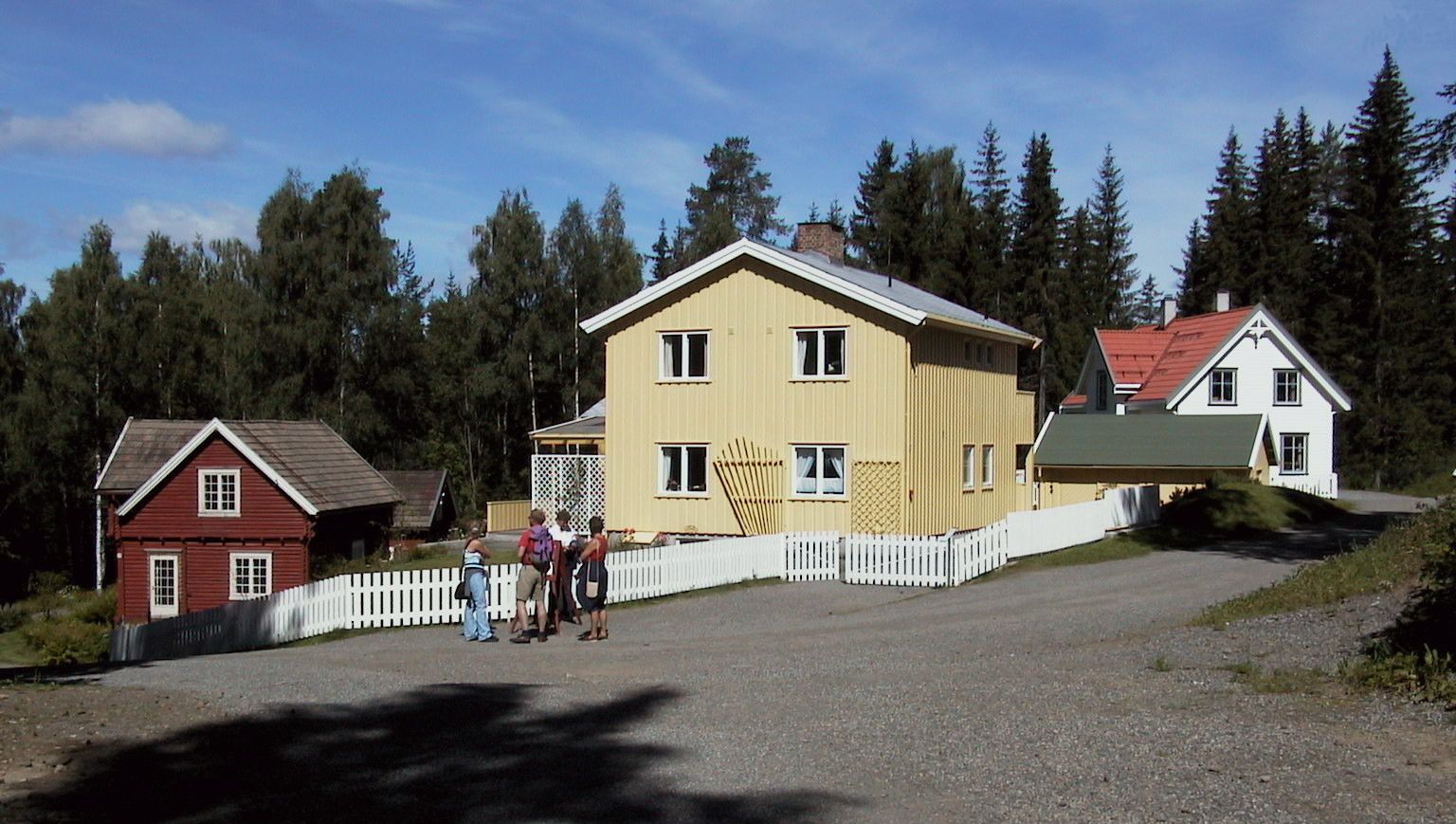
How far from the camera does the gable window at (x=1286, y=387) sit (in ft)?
159

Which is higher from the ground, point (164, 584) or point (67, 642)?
point (164, 584)

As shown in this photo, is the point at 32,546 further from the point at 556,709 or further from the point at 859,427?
the point at 556,709

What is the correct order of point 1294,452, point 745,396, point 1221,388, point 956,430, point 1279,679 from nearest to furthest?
point 1279,679, point 745,396, point 956,430, point 1221,388, point 1294,452

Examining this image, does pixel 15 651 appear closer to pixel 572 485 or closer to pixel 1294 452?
pixel 572 485

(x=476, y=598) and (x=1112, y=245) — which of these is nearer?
(x=476, y=598)

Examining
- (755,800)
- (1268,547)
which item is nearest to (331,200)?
(1268,547)

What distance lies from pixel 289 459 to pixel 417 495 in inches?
410

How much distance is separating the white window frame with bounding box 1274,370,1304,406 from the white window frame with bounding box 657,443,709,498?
2755 cm

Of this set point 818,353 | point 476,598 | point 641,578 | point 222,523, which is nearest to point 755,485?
point 818,353

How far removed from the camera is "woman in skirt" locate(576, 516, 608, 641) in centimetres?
1778

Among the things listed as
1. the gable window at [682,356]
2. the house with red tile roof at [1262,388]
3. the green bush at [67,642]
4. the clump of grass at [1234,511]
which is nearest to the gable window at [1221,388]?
the house with red tile roof at [1262,388]

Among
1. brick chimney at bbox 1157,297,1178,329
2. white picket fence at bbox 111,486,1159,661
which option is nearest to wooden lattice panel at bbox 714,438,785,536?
white picket fence at bbox 111,486,1159,661

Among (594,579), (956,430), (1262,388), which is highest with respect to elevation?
(1262,388)

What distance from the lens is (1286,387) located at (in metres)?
48.6
